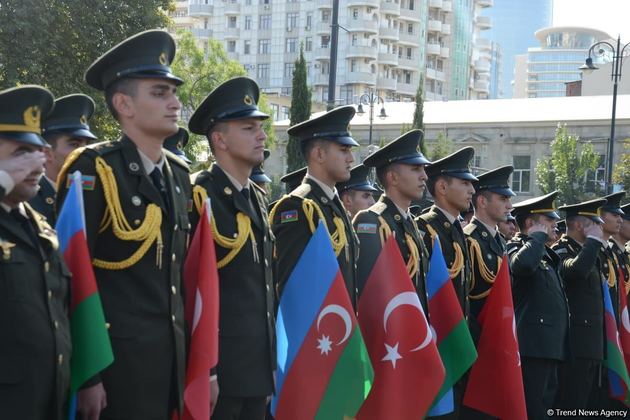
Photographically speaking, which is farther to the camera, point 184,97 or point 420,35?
point 420,35

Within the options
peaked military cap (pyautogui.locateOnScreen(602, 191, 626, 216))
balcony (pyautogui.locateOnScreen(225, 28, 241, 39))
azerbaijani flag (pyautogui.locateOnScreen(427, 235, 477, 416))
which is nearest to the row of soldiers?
azerbaijani flag (pyautogui.locateOnScreen(427, 235, 477, 416))

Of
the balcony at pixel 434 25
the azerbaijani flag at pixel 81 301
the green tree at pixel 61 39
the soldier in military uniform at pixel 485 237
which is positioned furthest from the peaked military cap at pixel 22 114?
the balcony at pixel 434 25

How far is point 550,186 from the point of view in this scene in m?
47.1

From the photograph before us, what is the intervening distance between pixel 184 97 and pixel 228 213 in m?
42.6

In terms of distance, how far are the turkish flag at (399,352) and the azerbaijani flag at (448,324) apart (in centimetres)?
45

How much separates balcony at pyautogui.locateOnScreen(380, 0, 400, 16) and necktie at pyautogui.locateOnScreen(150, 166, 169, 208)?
9277cm

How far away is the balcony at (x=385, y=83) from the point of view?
9819 centimetres

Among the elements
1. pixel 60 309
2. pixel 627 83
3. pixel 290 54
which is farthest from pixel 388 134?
pixel 60 309

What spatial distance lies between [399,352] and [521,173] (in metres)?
50.7

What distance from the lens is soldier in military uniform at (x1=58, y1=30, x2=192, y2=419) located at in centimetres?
439

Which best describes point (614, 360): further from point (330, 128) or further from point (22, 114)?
point (22, 114)

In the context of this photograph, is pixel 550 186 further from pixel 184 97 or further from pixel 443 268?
pixel 443 268

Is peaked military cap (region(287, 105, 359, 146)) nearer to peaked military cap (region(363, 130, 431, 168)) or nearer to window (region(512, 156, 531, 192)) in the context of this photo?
peaked military cap (region(363, 130, 431, 168))

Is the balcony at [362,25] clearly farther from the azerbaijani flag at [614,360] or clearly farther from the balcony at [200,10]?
the azerbaijani flag at [614,360]
